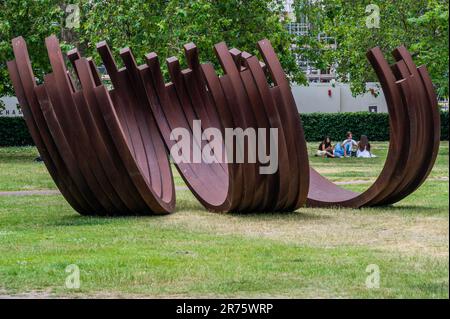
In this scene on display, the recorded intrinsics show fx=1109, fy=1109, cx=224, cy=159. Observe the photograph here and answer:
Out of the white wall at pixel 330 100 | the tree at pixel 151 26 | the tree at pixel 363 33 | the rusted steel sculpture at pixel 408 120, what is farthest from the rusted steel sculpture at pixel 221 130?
the white wall at pixel 330 100

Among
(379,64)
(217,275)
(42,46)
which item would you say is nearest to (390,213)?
(379,64)

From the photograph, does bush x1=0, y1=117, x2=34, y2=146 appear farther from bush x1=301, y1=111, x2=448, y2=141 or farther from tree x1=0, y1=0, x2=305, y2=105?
bush x1=301, y1=111, x2=448, y2=141

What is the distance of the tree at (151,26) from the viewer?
31.7 metres

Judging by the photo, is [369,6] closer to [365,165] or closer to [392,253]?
[365,165]

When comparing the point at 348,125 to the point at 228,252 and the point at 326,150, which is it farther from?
the point at 228,252

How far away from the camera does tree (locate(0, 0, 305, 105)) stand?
31.7 m

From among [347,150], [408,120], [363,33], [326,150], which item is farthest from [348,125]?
[408,120]

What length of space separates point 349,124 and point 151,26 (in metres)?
19.6

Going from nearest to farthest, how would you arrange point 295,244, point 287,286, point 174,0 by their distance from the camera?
point 287,286
point 295,244
point 174,0

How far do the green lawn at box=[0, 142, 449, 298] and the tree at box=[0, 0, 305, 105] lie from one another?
13076 mm

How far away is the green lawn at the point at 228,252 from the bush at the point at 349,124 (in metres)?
30.6
